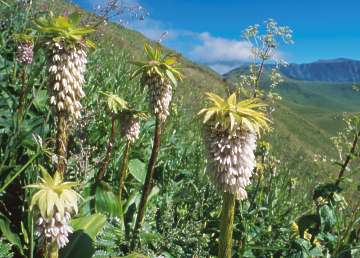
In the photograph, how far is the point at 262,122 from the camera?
2.84 m

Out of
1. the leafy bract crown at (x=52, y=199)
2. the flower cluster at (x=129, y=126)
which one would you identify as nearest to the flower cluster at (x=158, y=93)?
the flower cluster at (x=129, y=126)

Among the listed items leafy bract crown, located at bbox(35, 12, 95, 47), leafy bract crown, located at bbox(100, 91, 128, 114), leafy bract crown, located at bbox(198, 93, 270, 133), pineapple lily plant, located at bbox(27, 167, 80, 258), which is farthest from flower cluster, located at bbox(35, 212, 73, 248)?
leafy bract crown, located at bbox(100, 91, 128, 114)

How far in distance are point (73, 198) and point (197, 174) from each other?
385cm

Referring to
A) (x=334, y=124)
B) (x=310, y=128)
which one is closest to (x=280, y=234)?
(x=310, y=128)

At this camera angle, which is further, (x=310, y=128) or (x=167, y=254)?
(x=310, y=128)

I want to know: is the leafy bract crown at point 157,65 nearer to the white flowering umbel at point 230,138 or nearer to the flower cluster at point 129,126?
the flower cluster at point 129,126

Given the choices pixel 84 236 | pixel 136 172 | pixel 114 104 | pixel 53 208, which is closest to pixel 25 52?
pixel 114 104

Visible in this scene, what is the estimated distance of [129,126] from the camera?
174 inches

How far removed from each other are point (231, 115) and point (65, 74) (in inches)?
44.0

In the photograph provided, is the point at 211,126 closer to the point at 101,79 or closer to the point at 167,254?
the point at 167,254

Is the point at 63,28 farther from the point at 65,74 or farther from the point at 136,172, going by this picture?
the point at 136,172

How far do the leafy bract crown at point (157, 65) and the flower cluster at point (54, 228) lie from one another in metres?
1.59

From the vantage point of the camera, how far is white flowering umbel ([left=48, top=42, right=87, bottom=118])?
3.09 metres

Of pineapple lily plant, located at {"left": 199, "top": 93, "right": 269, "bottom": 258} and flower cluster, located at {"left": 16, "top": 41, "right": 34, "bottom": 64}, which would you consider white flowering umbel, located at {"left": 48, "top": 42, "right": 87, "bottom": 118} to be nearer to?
pineapple lily plant, located at {"left": 199, "top": 93, "right": 269, "bottom": 258}
